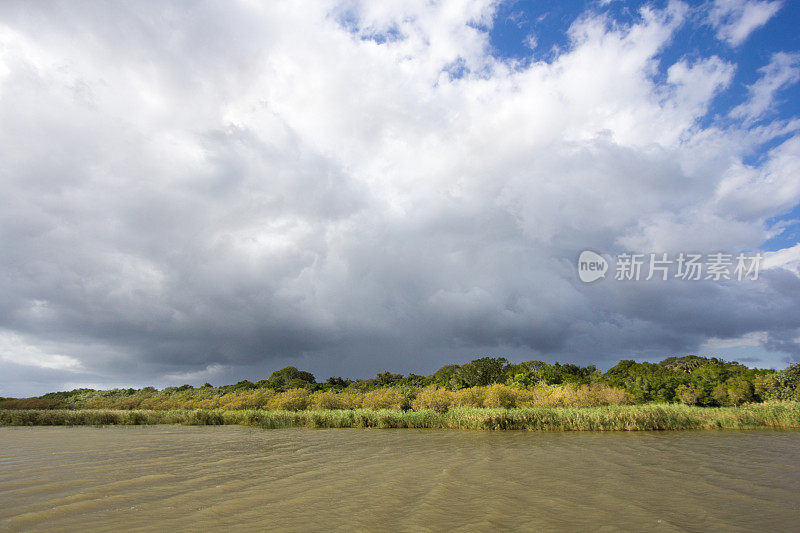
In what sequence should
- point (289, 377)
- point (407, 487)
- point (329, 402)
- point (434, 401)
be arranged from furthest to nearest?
point (289, 377) < point (329, 402) < point (434, 401) < point (407, 487)

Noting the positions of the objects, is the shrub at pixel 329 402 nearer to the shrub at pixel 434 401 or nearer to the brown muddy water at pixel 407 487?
the shrub at pixel 434 401

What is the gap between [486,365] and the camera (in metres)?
56.1

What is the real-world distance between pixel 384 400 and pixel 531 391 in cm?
1261

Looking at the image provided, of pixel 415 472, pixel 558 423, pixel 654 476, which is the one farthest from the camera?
pixel 558 423

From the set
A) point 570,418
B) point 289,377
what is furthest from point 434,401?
point 289,377

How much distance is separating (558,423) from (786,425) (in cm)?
1338

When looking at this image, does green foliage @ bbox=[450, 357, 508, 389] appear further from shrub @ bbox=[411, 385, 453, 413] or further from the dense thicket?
shrub @ bbox=[411, 385, 453, 413]

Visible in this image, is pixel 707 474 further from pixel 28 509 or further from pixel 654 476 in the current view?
pixel 28 509

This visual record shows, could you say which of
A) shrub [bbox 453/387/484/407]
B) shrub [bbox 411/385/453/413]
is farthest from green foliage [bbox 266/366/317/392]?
shrub [bbox 453/387/484/407]

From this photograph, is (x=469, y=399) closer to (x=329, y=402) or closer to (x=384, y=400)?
(x=384, y=400)

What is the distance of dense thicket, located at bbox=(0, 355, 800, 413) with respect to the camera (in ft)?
101

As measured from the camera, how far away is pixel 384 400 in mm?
36781

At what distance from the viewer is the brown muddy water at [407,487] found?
671 cm

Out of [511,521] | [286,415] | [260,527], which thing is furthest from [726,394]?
[260,527]
